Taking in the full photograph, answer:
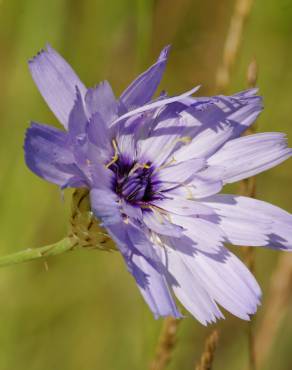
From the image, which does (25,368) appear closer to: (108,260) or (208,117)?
(108,260)

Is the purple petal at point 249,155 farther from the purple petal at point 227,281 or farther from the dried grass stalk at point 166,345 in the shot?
the dried grass stalk at point 166,345

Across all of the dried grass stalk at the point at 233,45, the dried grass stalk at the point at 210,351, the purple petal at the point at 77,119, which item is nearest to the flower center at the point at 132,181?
the purple petal at the point at 77,119

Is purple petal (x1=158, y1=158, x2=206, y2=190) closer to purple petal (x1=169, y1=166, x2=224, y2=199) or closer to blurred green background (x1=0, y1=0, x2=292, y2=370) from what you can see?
purple petal (x1=169, y1=166, x2=224, y2=199)

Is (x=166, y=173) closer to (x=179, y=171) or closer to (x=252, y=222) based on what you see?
(x=179, y=171)

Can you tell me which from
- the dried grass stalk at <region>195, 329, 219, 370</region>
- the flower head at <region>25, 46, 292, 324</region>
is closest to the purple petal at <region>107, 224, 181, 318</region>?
the flower head at <region>25, 46, 292, 324</region>

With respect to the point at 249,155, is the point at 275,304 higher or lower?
lower

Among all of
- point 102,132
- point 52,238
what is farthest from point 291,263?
point 52,238

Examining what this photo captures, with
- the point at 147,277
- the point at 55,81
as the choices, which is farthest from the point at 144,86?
the point at 147,277

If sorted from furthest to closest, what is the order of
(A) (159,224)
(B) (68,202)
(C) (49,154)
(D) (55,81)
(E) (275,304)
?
(B) (68,202) < (E) (275,304) < (A) (159,224) < (D) (55,81) < (C) (49,154)
